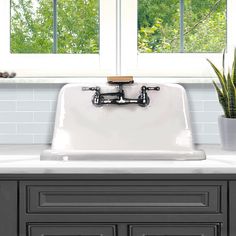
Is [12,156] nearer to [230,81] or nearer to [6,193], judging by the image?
[6,193]

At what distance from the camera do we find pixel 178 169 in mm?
1863

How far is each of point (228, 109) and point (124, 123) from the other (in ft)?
1.28

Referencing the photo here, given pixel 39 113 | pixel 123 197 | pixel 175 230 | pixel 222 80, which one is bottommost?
pixel 175 230

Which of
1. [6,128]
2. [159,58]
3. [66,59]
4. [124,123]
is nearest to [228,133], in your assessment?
[124,123]

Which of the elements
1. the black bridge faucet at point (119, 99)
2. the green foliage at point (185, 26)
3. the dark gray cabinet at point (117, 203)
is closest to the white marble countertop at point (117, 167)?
the dark gray cabinet at point (117, 203)

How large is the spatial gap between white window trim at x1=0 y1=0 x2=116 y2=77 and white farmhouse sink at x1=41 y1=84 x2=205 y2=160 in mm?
193

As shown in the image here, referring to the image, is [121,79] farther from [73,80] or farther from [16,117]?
[16,117]

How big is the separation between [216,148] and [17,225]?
831mm

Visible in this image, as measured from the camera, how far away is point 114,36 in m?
2.56

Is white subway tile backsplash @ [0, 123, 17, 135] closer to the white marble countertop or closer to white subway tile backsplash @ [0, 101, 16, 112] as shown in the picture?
white subway tile backsplash @ [0, 101, 16, 112]

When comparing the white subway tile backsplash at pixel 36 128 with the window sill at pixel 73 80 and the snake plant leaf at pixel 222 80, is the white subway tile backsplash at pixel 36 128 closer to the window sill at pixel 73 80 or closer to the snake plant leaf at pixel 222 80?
the window sill at pixel 73 80

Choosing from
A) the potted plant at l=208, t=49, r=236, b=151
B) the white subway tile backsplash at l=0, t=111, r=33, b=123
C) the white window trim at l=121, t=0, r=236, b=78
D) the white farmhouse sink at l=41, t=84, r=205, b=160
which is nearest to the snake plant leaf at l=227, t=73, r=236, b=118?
the potted plant at l=208, t=49, r=236, b=151

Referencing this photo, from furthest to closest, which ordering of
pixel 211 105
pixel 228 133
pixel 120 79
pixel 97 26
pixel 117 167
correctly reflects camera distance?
pixel 97 26
pixel 211 105
pixel 120 79
pixel 228 133
pixel 117 167

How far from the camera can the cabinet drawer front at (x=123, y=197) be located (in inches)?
74.1
